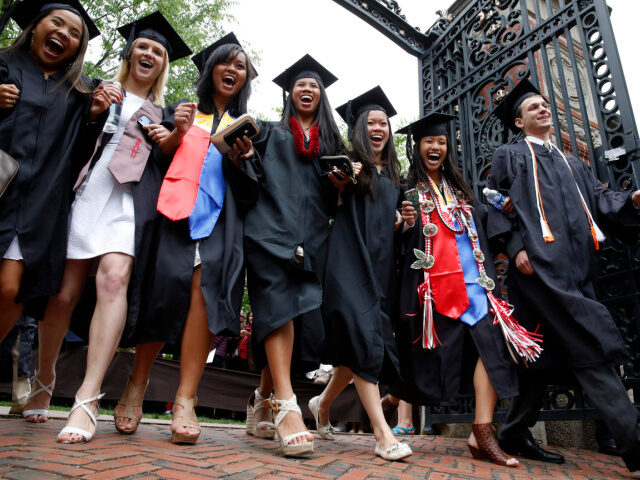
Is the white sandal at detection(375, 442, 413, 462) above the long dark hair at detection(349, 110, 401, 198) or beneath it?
beneath

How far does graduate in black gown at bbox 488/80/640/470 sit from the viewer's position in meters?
2.78

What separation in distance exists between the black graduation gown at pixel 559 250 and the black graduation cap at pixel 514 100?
49 cm

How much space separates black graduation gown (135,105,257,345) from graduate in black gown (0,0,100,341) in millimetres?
518

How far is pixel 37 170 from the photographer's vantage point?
254 cm

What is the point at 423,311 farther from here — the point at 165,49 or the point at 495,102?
the point at 495,102

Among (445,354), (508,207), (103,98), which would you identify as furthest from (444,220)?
(103,98)

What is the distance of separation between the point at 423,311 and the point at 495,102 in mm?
2921

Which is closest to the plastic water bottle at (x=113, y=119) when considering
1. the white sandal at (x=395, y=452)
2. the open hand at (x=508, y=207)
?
the white sandal at (x=395, y=452)

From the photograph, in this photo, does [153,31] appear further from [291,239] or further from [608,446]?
[608,446]

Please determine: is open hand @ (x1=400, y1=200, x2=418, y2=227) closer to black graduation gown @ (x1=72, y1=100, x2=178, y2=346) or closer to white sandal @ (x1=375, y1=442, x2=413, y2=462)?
white sandal @ (x1=375, y1=442, x2=413, y2=462)

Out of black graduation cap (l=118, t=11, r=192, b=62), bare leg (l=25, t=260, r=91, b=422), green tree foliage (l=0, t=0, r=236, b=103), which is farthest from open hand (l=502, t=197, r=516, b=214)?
green tree foliage (l=0, t=0, r=236, b=103)

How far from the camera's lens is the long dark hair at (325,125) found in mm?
3150

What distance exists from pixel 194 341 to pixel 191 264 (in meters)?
0.42

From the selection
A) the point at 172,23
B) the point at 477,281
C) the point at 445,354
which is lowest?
the point at 445,354
